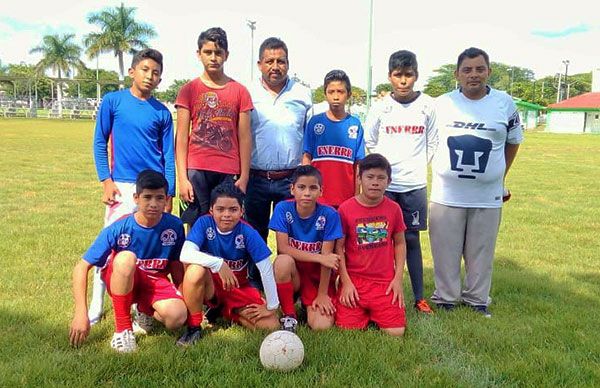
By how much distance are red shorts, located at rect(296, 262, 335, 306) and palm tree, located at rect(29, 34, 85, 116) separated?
6709 centimetres

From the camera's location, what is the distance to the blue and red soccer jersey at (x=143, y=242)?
3660 millimetres

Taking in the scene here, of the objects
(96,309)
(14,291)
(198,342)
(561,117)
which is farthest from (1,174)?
(561,117)

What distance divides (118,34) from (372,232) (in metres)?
56.7

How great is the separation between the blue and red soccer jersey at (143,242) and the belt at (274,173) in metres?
0.89

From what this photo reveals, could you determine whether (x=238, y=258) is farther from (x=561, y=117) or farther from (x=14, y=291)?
(x=561, y=117)

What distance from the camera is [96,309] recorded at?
13.3ft

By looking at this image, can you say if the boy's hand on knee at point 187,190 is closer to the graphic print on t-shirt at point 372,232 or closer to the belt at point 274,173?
the belt at point 274,173

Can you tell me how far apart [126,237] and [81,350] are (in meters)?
0.78

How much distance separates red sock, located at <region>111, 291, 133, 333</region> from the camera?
3.59 m

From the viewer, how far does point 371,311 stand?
4188mm

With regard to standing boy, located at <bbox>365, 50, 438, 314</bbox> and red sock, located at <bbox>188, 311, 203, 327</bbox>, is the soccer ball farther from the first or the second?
standing boy, located at <bbox>365, 50, 438, 314</bbox>

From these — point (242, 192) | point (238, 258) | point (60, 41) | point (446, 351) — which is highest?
point (60, 41)

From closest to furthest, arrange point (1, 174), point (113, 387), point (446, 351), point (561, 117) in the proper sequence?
point (113, 387), point (446, 351), point (1, 174), point (561, 117)

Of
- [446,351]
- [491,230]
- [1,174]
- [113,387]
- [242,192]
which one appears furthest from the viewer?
[1,174]
